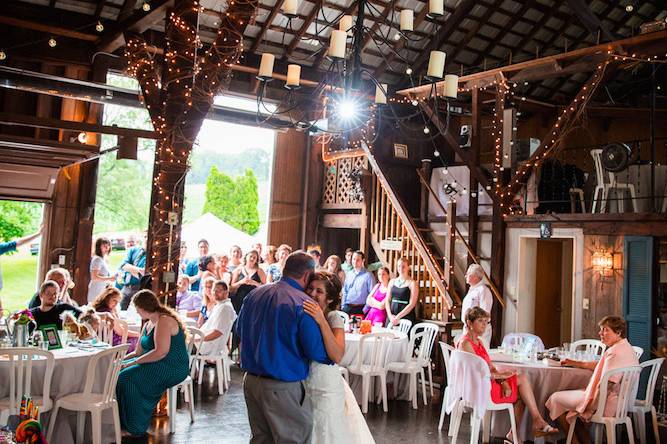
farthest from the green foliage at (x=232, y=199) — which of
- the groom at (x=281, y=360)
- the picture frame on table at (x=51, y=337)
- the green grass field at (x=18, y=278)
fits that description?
the groom at (x=281, y=360)

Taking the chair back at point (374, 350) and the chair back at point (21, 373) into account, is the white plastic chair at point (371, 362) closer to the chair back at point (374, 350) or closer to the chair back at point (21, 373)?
the chair back at point (374, 350)

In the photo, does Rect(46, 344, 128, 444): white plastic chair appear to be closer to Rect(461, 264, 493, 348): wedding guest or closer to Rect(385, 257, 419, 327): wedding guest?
Rect(385, 257, 419, 327): wedding guest

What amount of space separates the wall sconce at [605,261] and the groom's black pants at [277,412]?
21.5 ft

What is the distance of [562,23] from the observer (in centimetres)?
1302

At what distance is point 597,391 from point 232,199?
13246mm

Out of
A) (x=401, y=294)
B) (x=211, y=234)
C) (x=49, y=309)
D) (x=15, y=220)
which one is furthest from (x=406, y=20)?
(x=15, y=220)

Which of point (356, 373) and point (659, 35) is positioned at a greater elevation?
point (659, 35)

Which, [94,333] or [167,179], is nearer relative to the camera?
[94,333]

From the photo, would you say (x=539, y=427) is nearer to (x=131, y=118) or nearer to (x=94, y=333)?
(x=94, y=333)

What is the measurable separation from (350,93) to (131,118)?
13.4 m

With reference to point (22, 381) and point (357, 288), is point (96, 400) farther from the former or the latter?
point (357, 288)

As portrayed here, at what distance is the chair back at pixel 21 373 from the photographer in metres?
4.53

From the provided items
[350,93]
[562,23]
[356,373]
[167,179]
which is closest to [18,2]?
[167,179]

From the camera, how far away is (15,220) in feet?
45.2
